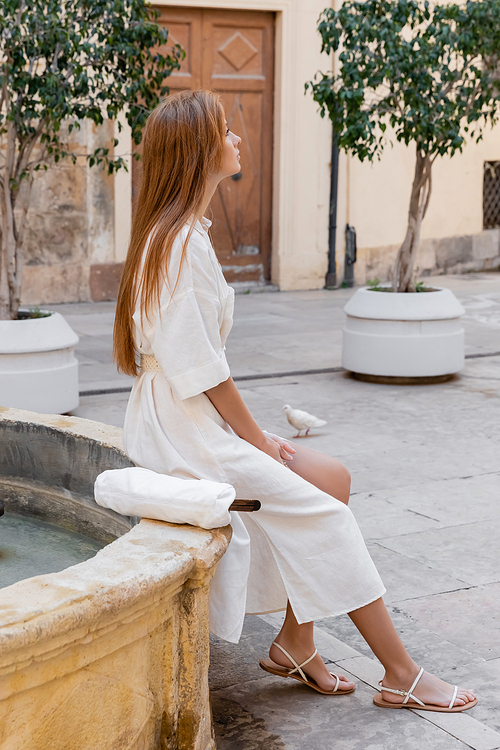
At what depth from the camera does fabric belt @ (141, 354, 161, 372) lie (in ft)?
8.64

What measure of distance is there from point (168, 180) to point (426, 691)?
1.53 metres

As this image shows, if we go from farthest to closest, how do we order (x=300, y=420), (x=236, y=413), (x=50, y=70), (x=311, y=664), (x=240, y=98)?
(x=240, y=98) → (x=50, y=70) → (x=300, y=420) → (x=311, y=664) → (x=236, y=413)

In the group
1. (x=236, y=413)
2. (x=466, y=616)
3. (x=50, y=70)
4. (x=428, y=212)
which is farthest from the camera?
(x=428, y=212)

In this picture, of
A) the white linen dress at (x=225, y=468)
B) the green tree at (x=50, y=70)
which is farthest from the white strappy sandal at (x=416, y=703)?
the green tree at (x=50, y=70)

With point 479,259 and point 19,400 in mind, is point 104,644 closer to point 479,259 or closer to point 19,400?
point 19,400

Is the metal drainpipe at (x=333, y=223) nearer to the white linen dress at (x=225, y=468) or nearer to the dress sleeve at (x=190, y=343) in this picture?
the white linen dress at (x=225, y=468)

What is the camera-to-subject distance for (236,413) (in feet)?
8.51

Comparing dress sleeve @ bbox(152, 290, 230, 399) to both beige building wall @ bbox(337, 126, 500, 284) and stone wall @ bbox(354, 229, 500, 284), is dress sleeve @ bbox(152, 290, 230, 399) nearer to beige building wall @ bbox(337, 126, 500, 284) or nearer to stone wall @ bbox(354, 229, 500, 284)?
beige building wall @ bbox(337, 126, 500, 284)

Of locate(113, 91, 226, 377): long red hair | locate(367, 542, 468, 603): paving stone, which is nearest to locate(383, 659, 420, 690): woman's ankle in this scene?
locate(367, 542, 468, 603): paving stone

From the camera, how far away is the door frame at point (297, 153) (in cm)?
1123

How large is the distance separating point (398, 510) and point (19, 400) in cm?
245

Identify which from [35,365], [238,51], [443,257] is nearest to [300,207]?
[238,51]

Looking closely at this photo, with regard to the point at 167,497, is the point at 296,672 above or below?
below

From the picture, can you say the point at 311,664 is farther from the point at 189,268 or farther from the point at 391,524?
the point at 391,524
